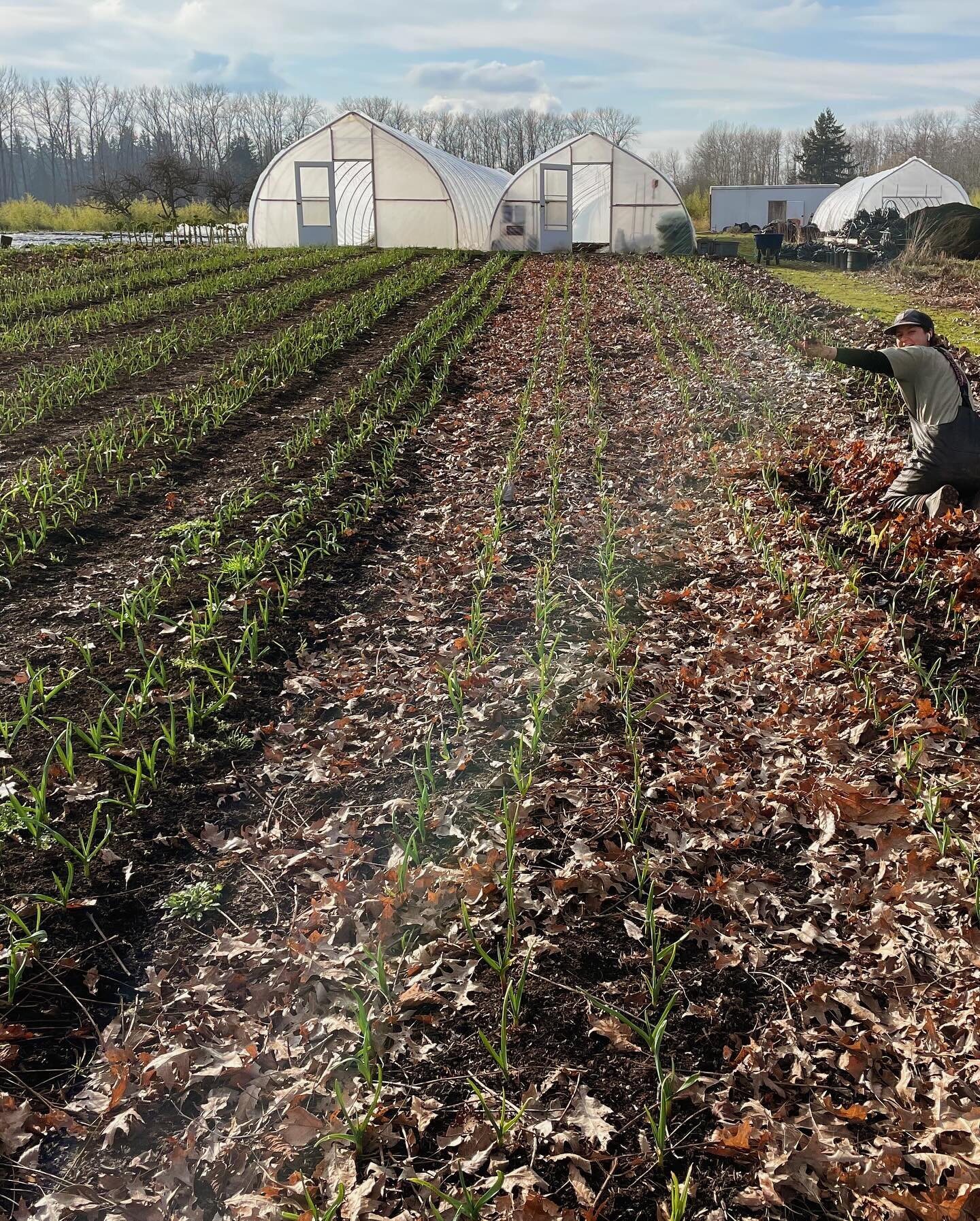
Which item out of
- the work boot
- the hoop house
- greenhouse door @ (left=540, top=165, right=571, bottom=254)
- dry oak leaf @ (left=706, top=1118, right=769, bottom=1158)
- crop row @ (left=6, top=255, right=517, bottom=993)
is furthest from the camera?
greenhouse door @ (left=540, top=165, right=571, bottom=254)

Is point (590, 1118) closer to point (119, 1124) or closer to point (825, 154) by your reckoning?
point (119, 1124)

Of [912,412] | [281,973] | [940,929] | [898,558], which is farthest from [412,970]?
[912,412]

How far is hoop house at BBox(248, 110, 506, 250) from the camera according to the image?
90.7 ft

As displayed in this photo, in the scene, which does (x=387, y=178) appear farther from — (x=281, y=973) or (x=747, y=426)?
(x=281, y=973)

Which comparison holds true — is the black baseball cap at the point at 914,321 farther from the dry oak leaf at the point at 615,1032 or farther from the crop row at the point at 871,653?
the dry oak leaf at the point at 615,1032

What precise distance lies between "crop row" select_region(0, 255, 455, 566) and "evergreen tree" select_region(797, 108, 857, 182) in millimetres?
75608

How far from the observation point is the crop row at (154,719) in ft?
11.0

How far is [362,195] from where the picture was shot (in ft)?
96.4

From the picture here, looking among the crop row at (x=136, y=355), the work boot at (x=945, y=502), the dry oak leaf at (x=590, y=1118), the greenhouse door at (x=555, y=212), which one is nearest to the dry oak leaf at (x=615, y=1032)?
the dry oak leaf at (x=590, y=1118)

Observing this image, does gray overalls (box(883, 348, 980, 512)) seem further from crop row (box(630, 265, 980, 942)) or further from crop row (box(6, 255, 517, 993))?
crop row (box(6, 255, 517, 993))

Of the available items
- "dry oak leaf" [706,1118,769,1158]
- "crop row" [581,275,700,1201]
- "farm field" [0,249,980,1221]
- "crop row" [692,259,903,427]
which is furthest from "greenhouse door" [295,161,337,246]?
"dry oak leaf" [706,1118,769,1158]

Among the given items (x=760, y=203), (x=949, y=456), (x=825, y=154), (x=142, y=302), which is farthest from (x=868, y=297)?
(x=825, y=154)

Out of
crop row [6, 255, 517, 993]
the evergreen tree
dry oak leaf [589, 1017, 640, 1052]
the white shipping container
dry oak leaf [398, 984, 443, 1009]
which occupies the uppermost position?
the evergreen tree

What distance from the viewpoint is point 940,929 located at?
120 inches
